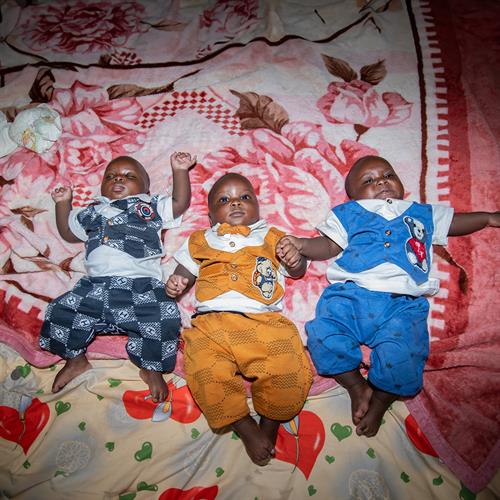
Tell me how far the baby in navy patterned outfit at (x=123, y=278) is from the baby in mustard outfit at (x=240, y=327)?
105 mm

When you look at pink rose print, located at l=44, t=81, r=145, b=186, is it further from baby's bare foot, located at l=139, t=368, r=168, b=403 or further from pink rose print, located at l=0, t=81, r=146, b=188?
baby's bare foot, located at l=139, t=368, r=168, b=403

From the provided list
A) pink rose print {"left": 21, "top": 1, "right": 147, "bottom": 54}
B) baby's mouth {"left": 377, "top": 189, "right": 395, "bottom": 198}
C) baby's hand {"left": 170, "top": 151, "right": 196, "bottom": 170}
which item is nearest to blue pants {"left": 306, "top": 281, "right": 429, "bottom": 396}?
baby's mouth {"left": 377, "top": 189, "right": 395, "bottom": 198}

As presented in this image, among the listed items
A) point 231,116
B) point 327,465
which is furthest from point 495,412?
point 231,116

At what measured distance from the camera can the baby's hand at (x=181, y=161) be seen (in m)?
1.58

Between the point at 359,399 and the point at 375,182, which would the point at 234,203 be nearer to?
the point at 375,182

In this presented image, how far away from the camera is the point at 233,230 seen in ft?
4.61

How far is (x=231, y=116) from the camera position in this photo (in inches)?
68.7

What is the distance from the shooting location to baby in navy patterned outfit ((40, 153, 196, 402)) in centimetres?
134

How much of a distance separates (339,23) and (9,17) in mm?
1750

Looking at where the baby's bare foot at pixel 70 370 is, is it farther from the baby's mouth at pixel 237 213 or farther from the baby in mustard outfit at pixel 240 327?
the baby's mouth at pixel 237 213

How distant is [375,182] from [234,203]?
19.5 inches

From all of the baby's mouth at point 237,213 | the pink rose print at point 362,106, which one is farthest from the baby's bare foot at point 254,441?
the pink rose print at point 362,106

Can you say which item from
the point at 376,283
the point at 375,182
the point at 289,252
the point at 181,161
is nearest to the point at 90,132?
the point at 181,161

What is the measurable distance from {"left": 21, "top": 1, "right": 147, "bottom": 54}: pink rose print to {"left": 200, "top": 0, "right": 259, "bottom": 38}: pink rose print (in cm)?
34
